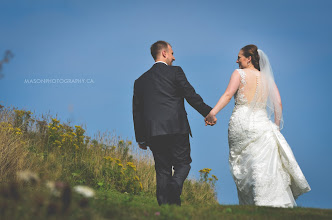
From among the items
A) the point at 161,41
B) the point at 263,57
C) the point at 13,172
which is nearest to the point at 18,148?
the point at 13,172

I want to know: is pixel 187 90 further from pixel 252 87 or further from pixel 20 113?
pixel 20 113

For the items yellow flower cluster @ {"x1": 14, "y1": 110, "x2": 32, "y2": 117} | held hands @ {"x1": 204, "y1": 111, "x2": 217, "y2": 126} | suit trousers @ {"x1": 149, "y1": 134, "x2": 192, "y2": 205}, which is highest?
yellow flower cluster @ {"x1": 14, "y1": 110, "x2": 32, "y2": 117}

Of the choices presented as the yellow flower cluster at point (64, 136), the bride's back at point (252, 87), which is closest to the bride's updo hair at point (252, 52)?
the bride's back at point (252, 87)

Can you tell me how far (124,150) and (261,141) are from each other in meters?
5.64

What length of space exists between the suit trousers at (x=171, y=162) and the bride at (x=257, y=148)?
2.99 feet

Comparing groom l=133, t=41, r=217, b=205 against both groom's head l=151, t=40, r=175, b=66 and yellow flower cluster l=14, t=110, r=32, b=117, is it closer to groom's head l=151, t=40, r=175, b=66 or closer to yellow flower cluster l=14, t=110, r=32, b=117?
groom's head l=151, t=40, r=175, b=66

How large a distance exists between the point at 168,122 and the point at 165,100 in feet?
1.17

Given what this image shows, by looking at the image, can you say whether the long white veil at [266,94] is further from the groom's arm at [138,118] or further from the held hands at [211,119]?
the groom's arm at [138,118]

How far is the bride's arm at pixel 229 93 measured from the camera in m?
6.24

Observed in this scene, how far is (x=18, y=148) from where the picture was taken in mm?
8484

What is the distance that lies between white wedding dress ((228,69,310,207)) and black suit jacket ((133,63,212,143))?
92 cm

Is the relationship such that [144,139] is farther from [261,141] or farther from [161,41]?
[261,141]

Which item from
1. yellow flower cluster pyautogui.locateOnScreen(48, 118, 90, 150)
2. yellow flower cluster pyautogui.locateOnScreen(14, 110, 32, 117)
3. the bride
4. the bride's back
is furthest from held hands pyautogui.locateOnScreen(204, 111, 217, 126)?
yellow flower cluster pyautogui.locateOnScreen(14, 110, 32, 117)

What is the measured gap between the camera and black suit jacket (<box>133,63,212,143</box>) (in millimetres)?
5637
